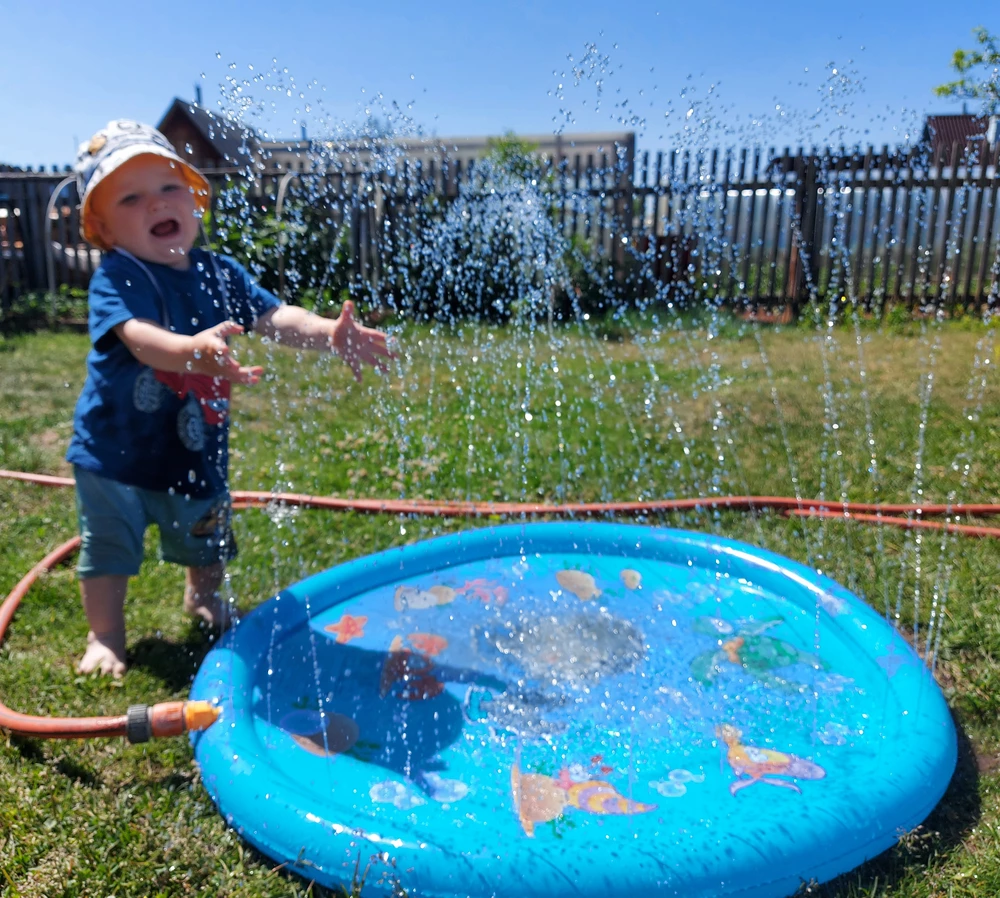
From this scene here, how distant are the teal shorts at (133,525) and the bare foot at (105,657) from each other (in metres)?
0.21

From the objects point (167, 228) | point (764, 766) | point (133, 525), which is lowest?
point (764, 766)

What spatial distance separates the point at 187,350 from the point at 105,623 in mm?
955

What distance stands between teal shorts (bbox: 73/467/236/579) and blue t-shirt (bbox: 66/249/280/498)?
5 cm

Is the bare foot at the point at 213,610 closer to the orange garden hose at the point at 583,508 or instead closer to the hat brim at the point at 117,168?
the orange garden hose at the point at 583,508

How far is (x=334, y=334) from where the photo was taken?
98.1 inches

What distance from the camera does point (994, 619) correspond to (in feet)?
8.59

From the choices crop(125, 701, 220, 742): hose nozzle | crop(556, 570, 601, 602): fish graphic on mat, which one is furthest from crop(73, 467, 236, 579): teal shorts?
crop(556, 570, 601, 602): fish graphic on mat

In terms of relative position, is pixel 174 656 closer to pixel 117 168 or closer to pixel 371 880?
pixel 371 880

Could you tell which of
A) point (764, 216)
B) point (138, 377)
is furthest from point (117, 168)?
point (764, 216)

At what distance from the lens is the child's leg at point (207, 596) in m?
2.84

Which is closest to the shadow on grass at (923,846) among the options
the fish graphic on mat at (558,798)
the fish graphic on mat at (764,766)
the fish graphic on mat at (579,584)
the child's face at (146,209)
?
the fish graphic on mat at (764,766)

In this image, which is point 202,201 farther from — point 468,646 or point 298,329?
point 468,646

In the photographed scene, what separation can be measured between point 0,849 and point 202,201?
1.92 m

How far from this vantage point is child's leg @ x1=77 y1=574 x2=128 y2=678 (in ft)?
8.25
